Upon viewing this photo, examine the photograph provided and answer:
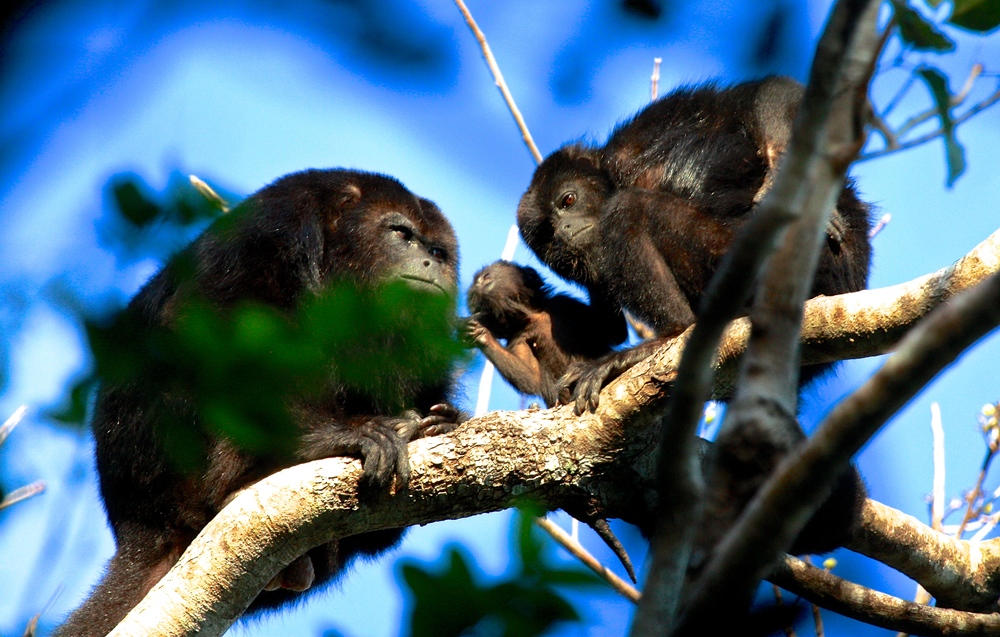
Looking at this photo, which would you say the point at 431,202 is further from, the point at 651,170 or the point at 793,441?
the point at 793,441

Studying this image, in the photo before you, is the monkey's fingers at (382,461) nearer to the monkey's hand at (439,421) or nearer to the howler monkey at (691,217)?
the monkey's hand at (439,421)

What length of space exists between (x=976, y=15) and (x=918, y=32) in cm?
11

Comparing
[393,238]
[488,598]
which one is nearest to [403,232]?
[393,238]

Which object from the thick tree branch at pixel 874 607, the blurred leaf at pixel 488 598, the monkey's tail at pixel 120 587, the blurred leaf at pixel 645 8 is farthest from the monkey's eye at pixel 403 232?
the blurred leaf at pixel 488 598

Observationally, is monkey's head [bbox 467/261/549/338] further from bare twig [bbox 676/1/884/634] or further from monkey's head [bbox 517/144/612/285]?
bare twig [bbox 676/1/884/634]

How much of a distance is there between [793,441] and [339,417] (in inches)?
96.5

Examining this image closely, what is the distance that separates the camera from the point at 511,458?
344cm

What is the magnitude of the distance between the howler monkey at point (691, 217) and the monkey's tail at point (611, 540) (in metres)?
0.53

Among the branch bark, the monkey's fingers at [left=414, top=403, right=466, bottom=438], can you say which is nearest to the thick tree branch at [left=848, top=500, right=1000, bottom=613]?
the branch bark

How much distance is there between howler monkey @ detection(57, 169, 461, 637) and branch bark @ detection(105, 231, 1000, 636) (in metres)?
0.13

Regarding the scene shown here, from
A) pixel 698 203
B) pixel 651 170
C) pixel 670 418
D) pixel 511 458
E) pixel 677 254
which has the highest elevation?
pixel 651 170

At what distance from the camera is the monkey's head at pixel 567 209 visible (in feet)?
16.2

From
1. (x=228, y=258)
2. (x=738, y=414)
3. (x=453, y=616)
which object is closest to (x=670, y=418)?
(x=738, y=414)

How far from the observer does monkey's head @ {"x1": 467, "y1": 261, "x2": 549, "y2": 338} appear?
5371mm
